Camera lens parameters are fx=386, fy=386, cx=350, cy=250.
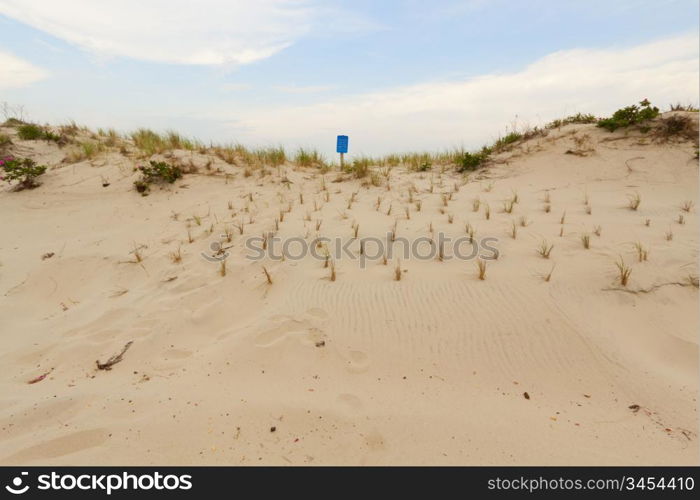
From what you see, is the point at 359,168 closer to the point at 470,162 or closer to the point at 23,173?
the point at 470,162

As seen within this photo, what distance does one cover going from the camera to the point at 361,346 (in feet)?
10.7

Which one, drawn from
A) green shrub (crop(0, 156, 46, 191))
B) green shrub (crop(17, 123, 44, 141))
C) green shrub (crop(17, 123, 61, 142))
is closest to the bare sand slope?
green shrub (crop(0, 156, 46, 191))

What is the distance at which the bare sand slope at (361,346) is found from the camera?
2.40 metres

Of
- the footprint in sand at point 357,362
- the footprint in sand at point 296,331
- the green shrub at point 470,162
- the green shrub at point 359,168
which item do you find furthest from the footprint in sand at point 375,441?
the green shrub at point 470,162

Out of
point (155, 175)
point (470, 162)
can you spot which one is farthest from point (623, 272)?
point (155, 175)

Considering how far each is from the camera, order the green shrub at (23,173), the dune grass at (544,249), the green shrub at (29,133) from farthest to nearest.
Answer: the green shrub at (29,133), the green shrub at (23,173), the dune grass at (544,249)

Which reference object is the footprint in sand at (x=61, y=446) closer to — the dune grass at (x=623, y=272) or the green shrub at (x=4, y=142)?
the dune grass at (x=623, y=272)

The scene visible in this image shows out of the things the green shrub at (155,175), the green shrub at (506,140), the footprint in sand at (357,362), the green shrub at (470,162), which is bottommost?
the footprint in sand at (357,362)

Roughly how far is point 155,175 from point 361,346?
6188mm

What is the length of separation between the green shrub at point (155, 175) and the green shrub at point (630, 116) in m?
Answer: 9.09

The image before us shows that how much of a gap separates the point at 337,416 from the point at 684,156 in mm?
8233

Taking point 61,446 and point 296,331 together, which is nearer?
point 61,446

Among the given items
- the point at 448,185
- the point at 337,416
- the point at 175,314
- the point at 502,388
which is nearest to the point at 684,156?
the point at 448,185

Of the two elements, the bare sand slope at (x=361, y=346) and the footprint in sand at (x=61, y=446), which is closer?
the footprint in sand at (x=61, y=446)
